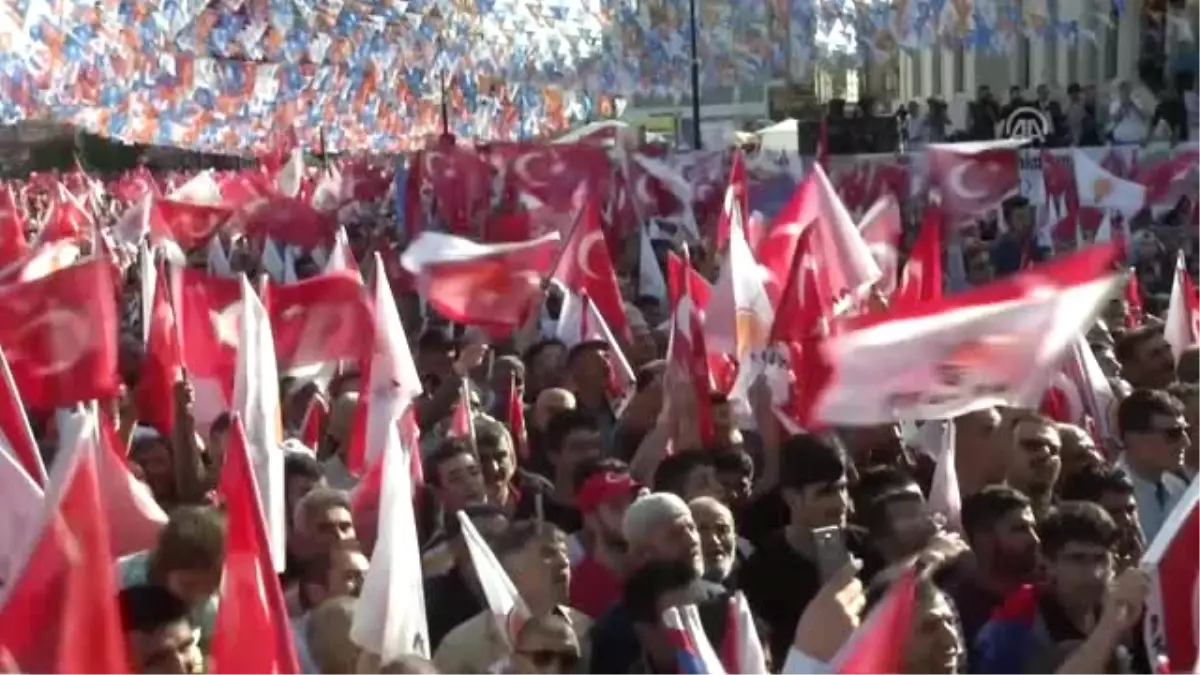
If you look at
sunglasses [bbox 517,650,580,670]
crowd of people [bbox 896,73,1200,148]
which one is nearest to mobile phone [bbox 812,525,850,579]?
sunglasses [bbox 517,650,580,670]

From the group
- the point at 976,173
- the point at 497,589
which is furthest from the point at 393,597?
the point at 976,173

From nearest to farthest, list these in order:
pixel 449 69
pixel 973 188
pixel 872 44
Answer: pixel 973 188, pixel 872 44, pixel 449 69

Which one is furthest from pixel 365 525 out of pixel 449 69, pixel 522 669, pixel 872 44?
pixel 449 69

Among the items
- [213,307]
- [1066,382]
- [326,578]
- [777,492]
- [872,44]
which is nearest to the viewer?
[326,578]

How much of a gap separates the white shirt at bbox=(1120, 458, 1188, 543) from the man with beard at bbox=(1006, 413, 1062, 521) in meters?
0.23

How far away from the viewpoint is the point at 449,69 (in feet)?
137

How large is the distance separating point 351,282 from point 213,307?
0.59m

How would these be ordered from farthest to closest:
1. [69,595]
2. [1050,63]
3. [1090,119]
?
[1050,63] → [1090,119] → [69,595]

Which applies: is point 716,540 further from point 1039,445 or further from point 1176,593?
point 1176,593

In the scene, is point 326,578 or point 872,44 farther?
point 872,44

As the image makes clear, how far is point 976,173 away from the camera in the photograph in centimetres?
1720

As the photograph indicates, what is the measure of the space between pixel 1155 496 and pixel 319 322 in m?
3.94

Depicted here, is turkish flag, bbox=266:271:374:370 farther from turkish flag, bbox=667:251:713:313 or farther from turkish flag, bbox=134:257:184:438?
turkish flag, bbox=667:251:713:313

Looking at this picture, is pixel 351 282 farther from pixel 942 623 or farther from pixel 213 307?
pixel 942 623
